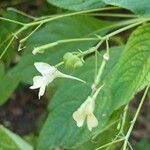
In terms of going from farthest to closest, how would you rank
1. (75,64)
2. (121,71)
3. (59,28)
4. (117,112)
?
(59,28)
(117,112)
(121,71)
(75,64)

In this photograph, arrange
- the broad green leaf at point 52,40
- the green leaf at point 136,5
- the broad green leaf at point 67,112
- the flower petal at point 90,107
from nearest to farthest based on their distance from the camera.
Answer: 1. the flower petal at point 90,107
2. the green leaf at point 136,5
3. the broad green leaf at point 67,112
4. the broad green leaf at point 52,40

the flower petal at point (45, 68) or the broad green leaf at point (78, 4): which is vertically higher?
the flower petal at point (45, 68)

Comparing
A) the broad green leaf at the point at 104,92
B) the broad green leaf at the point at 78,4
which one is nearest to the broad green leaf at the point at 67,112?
the broad green leaf at the point at 104,92

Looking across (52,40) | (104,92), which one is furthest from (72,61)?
(52,40)

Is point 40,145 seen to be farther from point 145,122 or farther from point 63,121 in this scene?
point 145,122

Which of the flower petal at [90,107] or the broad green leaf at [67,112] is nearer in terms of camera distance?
the flower petal at [90,107]

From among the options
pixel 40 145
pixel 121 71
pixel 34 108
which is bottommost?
pixel 34 108

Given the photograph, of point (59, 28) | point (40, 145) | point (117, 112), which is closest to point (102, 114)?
point (117, 112)

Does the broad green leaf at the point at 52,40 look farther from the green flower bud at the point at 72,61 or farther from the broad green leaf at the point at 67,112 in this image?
the green flower bud at the point at 72,61

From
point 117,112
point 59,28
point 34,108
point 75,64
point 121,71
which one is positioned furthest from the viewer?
point 34,108
